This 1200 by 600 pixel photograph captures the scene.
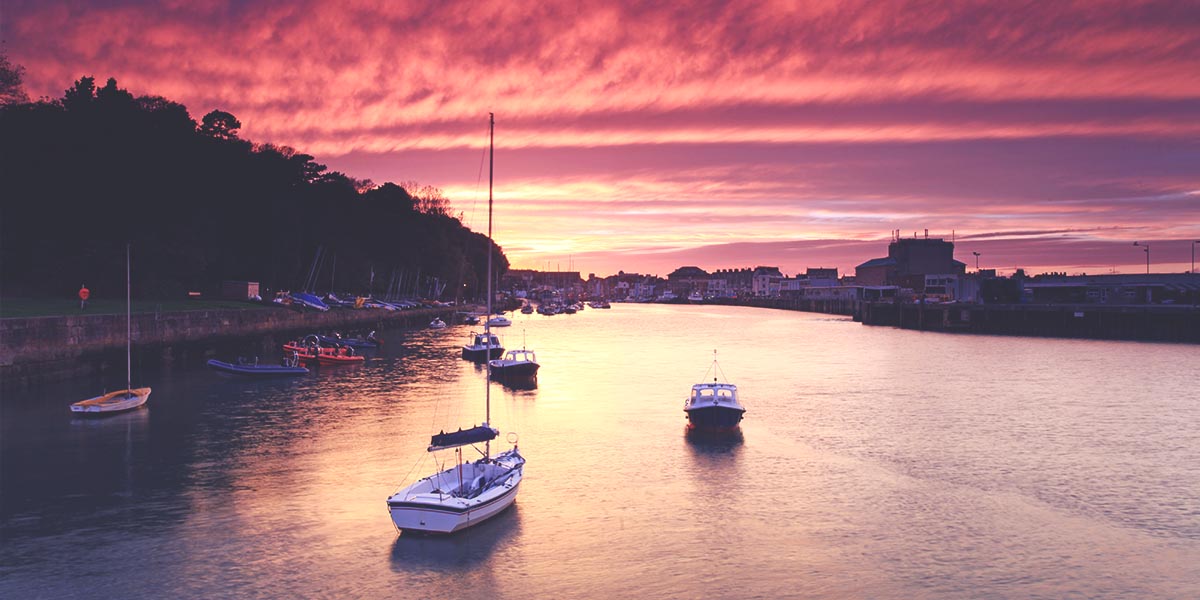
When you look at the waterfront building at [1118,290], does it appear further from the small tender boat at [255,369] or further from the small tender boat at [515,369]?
the small tender boat at [255,369]

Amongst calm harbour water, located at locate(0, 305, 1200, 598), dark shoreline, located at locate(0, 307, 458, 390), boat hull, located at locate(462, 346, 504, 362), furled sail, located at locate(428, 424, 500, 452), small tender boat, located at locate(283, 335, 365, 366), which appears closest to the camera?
calm harbour water, located at locate(0, 305, 1200, 598)

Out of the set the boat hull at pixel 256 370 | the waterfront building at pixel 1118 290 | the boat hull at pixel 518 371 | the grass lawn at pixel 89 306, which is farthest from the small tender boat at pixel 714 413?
the waterfront building at pixel 1118 290

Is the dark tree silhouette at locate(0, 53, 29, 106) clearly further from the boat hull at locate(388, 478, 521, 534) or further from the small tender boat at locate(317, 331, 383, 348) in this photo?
the boat hull at locate(388, 478, 521, 534)

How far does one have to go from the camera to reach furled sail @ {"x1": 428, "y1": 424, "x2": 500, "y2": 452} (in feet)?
78.2

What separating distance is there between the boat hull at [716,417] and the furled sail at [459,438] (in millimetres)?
15978

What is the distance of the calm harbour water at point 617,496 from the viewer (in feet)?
66.6

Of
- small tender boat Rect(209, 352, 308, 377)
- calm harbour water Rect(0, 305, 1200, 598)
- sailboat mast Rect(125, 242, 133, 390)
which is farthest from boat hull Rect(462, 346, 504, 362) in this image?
sailboat mast Rect(125, 242, 133, 390)

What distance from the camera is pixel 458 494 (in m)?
23.1

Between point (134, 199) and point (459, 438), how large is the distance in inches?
2838

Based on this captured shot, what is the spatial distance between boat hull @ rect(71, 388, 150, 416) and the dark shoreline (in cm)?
982

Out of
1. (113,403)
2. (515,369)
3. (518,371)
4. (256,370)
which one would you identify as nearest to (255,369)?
(256,370)

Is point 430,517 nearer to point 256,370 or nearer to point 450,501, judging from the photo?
point 450,501

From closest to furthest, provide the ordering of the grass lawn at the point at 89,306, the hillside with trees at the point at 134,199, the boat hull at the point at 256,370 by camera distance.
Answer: the grass lawn at the point at 89,306 < the boat hull at the point at 256,370 < the hillside with trees at the point at 134,199

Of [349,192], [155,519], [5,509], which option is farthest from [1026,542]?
[349,192]
